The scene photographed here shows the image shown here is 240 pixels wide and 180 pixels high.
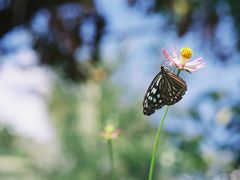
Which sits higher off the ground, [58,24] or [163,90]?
[58,24]

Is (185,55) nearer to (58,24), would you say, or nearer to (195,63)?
(195,63)

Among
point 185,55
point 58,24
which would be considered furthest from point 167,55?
point 58,24

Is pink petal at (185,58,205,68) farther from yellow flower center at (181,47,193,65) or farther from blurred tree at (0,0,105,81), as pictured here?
blurred tree at (0,0,105,81)

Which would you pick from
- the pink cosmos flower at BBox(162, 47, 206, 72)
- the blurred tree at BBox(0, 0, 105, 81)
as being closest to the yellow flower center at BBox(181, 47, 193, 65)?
the pink cosmos flower at BBox(162, 47, 206, 72)

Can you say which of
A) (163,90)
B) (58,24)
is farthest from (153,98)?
(58,24)

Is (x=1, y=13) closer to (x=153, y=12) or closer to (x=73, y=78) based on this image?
(x=73, y=78)

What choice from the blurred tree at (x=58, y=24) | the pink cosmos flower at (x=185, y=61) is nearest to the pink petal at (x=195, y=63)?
the pink cosmos flower at (x=185, y=61)

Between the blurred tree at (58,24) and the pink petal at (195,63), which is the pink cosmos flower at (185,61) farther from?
the blurred tree at (58,24)

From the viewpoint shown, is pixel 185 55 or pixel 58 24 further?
pixel 58 24
